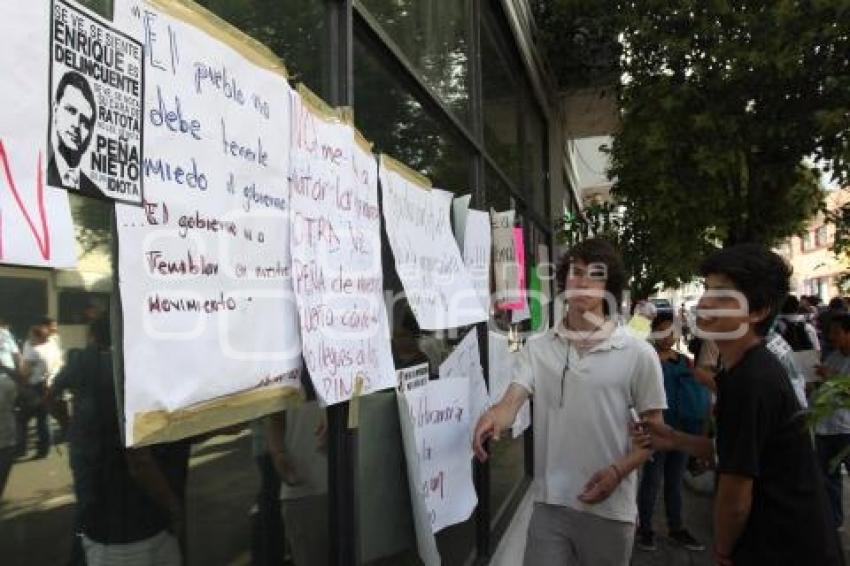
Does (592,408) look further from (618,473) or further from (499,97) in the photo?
(499,97)

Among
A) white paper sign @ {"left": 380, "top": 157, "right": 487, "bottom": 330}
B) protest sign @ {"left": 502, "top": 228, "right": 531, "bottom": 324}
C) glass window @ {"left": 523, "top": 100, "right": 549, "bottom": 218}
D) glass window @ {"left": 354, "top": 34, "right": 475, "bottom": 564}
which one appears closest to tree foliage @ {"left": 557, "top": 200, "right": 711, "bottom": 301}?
glass window @ {"left": 523, "top": 100, "right": 549, "bottom": 218}

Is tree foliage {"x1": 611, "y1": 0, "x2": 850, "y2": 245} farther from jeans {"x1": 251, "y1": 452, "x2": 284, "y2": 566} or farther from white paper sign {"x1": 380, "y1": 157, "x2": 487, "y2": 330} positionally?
jeans {"x1": 251, "y1": 452, "x2": 284, "y2": 566}

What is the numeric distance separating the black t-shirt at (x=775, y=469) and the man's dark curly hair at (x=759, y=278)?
229 millimetres

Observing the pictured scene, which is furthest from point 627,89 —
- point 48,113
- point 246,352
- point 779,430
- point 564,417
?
point 48,113

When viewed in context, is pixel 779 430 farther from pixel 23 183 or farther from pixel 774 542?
pixel 23 183

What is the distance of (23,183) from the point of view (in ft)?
3.64

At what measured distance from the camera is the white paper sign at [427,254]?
2863mm

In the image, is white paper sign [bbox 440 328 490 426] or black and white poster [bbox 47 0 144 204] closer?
black and white poster [bbox 47 0 144 204]

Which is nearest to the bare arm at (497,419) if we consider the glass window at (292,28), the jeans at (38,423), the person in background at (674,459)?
the glass window at (292,28)

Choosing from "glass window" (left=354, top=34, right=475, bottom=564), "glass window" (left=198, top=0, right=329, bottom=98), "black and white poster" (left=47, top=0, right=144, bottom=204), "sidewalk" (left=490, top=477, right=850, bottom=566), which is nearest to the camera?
"black and white poster" (left=47, top=0, right=144, bottom=204)

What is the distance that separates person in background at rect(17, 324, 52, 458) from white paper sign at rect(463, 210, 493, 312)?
2674 mm

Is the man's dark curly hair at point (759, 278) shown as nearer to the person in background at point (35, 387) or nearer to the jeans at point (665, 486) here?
the person in background at point (35, 387)

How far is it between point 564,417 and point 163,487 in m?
1.95

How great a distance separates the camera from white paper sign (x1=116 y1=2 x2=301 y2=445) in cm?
138
